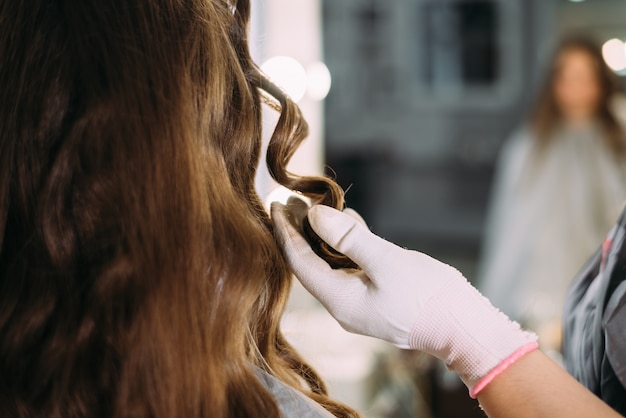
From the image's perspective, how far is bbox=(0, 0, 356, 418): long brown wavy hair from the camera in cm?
55

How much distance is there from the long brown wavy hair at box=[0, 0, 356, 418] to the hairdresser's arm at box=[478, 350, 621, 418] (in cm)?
22

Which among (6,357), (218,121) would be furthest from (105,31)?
(6,357)

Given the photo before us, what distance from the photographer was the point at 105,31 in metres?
0.57

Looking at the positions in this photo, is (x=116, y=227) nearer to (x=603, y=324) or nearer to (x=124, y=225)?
(x=124, y=225)

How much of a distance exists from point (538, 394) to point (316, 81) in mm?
1681

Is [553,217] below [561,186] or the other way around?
below

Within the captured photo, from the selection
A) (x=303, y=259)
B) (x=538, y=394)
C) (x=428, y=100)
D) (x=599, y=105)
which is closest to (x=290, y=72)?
(x=599, y=105)

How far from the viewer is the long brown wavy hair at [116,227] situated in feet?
1.80

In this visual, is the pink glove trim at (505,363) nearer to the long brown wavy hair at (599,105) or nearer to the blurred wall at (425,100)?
the long brown wavy hair at (599,105)

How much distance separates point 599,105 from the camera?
8.24 feet

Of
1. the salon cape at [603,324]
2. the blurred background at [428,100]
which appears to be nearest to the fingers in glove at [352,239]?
the salon cape at [603,324]

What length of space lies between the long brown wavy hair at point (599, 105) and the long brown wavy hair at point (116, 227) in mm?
2167

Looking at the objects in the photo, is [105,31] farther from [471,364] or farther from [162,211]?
[471,364]

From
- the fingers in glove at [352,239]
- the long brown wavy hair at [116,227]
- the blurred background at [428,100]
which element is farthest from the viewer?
the blurred background at [428,100]
